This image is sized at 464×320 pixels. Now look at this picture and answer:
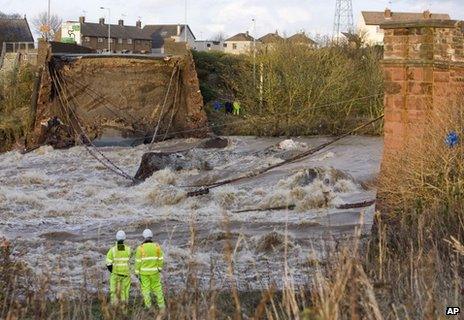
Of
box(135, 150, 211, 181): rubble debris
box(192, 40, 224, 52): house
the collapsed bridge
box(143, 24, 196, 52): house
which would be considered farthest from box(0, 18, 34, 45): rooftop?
box(135, 150, 211, 181): rubble debris

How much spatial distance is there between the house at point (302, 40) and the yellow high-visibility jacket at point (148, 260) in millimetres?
24431

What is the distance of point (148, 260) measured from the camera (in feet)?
28.4

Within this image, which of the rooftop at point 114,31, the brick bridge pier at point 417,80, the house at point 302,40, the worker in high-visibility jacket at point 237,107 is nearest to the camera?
the brick bridge pier at point 417,80

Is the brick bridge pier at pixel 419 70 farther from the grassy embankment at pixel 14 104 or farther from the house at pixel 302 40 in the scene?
the grassy embankment at pixel 14 104

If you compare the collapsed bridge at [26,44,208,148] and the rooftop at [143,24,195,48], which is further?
the rooftop at [143,24,195,48]

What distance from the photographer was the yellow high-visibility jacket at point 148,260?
333 inches

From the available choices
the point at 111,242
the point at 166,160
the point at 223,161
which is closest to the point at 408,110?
the point at 111,242

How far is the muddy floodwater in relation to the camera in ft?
34.7

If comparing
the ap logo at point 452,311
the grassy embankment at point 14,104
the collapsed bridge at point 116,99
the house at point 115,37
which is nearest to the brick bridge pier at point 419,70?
the ap logo at point 452,311

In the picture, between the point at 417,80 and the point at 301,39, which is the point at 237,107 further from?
the point at 417,80

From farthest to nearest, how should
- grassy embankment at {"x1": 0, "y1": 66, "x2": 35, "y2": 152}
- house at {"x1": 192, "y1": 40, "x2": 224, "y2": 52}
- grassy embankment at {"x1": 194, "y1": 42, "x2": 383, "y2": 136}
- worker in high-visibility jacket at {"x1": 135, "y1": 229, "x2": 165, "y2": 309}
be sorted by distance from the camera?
house at {"x1": 192, "y1": 40, "x2": 224, "y2": 52} → grassy embankment at {"x1": 0, "y1": 66, "x2": 35, "y2": 152} → grassy embankment at {"x1": 194, "y1": 42, "x2": 383, "y2": 136} → worker in high-visibility jacket at {"x1": 135, "y1": 229, "x2": 165, "y2": 309}

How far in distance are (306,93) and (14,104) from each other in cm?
1425

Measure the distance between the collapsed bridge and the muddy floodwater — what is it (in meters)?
2.28

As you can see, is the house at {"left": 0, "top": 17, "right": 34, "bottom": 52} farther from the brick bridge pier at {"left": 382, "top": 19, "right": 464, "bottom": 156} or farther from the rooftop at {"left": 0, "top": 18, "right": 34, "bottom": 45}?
the brick bridge pier at {"left": 382, "top": 19, "right": 464, "bottom": 156}
